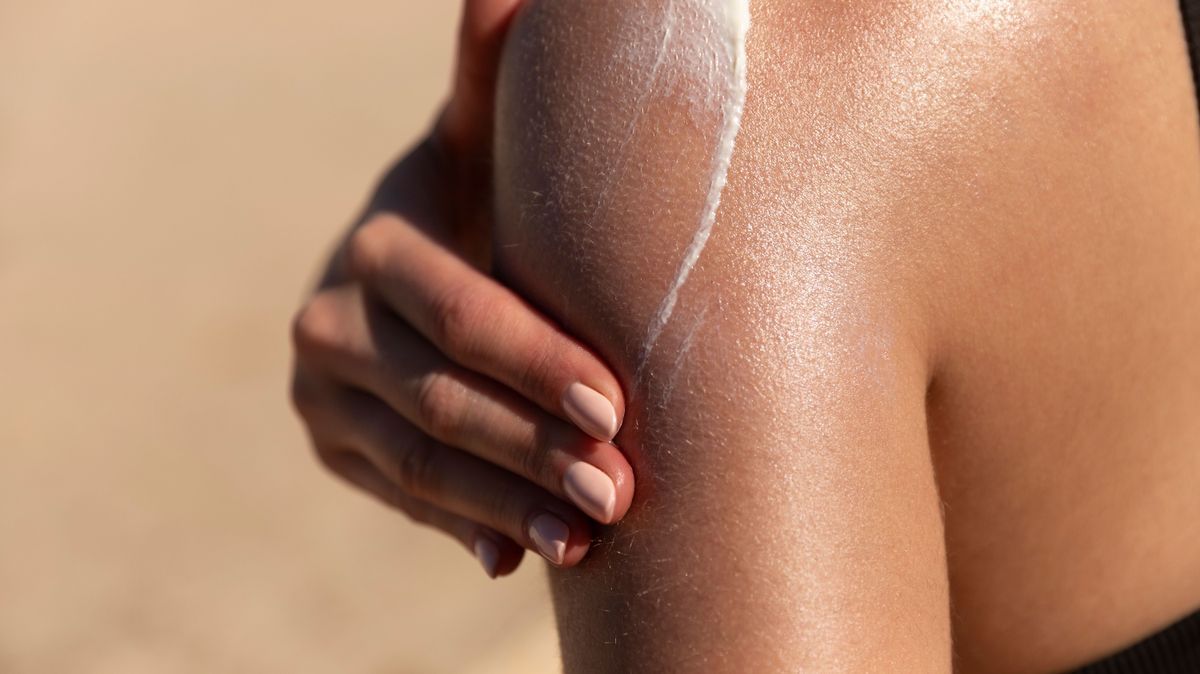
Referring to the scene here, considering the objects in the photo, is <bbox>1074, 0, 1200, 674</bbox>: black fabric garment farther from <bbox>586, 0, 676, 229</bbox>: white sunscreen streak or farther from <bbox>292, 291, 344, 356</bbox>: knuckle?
<bbox>292, 291, 344, 356</bbox>: knuckle

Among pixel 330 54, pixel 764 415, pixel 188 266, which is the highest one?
pixel 330 54

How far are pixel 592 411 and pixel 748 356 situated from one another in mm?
142

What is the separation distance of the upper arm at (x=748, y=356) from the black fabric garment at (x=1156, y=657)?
1.26 ft

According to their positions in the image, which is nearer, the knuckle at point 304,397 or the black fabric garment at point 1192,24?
the black fabric garment at point 1192,24

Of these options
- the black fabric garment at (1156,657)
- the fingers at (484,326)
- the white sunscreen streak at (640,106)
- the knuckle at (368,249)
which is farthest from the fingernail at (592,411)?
the black fabric garment at (1156,657)

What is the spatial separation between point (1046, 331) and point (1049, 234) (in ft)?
0.29

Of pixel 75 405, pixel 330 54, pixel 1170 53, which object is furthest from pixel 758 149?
pixel 330 54

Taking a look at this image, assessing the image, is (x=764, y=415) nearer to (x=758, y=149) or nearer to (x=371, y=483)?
(x=758, y=149)

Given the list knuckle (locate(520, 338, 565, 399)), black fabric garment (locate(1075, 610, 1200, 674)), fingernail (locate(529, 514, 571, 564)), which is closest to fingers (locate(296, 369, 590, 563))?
fingernail (locate(529, 514, 571, 564))

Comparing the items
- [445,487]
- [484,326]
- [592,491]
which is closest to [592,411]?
[592,491]

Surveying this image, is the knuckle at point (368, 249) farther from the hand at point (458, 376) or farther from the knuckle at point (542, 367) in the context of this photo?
the knuckle at point (542, 367)

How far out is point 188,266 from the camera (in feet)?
14.7

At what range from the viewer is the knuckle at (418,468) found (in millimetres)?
1345

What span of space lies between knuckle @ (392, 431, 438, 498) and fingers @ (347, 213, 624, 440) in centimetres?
13
